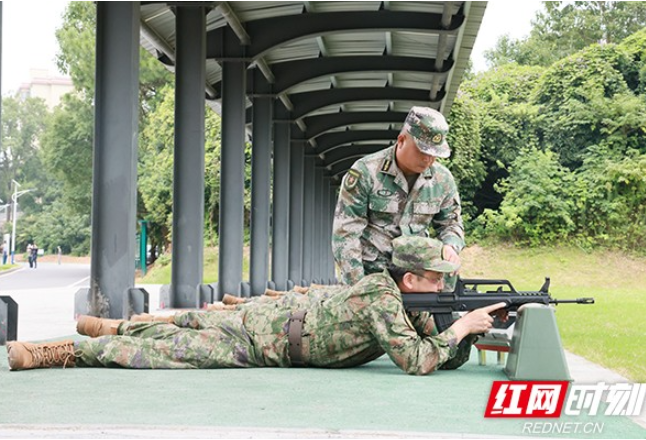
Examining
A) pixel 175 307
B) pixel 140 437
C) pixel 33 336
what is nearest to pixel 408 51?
pixel 175 307

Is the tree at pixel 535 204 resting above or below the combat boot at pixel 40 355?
above

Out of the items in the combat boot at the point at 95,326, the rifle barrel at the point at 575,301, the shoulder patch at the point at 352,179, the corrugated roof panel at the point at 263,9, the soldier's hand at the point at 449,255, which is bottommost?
the combat boot at the point at 95,326

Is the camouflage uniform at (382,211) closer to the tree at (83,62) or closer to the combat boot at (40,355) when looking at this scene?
the combat boot at (40,355)

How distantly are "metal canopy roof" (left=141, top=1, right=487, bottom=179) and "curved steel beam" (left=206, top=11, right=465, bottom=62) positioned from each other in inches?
0.5

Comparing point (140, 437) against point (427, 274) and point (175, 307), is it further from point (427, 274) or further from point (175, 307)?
point (175, 307)

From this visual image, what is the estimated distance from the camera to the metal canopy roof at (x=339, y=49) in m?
12.4

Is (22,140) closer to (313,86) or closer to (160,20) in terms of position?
(313,86)

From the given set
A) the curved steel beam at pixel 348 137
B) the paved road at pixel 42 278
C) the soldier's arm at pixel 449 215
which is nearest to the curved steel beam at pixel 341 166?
the curved steel beam at pixel 348 137

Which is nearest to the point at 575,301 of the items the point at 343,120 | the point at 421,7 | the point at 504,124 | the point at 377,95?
the point at 504,124

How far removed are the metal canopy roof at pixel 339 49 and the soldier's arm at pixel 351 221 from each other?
221 inches

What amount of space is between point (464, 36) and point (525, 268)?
17.5 ft

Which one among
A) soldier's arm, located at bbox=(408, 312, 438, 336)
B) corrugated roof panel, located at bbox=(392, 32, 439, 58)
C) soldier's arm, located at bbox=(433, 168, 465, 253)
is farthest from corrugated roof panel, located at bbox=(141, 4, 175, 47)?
soldier's arm, located at bbox=(408, 312, 438, 336)

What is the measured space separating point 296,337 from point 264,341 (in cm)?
19

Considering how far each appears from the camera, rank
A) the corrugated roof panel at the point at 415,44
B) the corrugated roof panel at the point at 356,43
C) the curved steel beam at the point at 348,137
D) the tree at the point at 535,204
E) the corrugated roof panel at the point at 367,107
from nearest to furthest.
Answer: the tree at the point at 535,204 → the corrugated roof panel at the point at 415,44 → the corrugated roof panel at the point at 356,43 → the corrugated roof panel at the point at 367,107 → the curved steel beam at the point at 348,137
